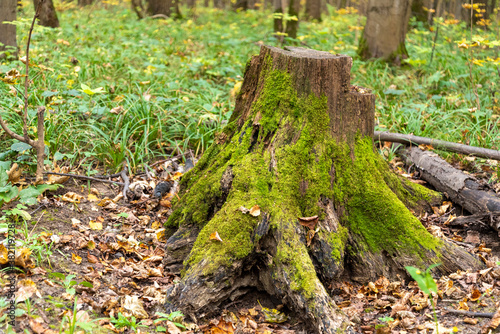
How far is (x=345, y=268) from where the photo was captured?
9.27ft

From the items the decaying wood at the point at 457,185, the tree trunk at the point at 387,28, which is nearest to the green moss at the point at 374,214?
the decaying wood at the point at 457,185

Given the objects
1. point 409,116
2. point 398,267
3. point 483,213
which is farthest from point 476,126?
point 398,267

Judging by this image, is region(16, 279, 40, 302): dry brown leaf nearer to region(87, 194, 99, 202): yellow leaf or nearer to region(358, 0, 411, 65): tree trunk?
region(87, 194, 99, 202): yellow leaf

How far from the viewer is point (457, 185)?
3.46 metres

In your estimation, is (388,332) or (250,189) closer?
(388,332)

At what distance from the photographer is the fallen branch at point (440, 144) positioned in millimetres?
4000

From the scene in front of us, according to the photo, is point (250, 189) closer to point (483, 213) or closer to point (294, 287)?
point (294, 287)

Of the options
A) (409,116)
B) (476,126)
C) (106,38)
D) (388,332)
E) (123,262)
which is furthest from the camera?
(106,38)

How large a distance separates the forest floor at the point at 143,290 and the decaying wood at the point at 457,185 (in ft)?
0.56

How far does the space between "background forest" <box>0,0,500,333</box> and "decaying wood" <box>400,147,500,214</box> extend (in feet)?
0.65

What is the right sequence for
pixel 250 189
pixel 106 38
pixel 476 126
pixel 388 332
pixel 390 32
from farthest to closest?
pixel 106 38 → pixel 390 32 → pixel 476 126 → pixel 250 189 → pixel 388 332

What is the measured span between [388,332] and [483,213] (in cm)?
152

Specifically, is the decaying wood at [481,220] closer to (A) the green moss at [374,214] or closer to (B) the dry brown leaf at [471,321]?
(A) the green moss at [374,214]

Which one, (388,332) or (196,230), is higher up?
(196,230)
